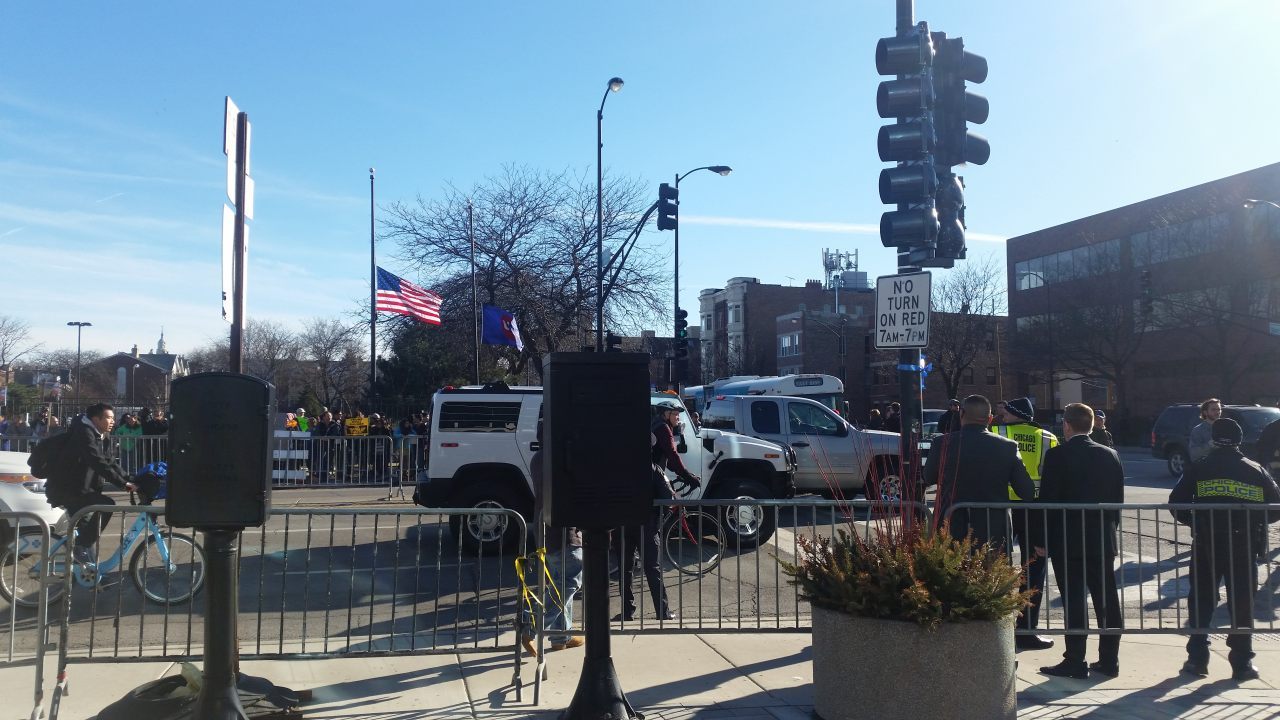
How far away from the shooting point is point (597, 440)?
4.82 meters

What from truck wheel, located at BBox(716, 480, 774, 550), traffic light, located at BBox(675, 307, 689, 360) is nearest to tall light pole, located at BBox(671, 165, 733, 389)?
traffic light, located at BBox(675, 307, 689, 360)

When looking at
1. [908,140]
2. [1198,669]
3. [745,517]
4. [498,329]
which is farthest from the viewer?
[498,329]

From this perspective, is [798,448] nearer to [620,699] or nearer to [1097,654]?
[1097,654]

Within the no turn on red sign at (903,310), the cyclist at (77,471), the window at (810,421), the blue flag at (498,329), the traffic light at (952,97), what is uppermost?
the traffic light at (952,97)

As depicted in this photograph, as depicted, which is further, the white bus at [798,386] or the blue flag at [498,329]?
the white bus at [798,386]

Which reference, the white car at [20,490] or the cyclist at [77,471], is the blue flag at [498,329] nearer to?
the white car at [20,490]

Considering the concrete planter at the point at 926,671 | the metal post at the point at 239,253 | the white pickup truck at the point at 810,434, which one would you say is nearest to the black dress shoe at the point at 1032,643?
the concrete planter at the point at 926,671

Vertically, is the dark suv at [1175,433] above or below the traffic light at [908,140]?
below

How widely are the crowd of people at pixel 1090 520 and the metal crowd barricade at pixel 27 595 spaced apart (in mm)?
5355

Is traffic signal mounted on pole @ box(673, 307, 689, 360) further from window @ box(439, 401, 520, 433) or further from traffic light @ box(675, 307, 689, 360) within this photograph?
window @ box(439, 401, 520, 433)

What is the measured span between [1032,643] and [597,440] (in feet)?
13.6

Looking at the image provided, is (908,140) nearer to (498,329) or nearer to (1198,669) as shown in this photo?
(1198,669)

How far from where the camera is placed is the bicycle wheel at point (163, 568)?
7.74 metres

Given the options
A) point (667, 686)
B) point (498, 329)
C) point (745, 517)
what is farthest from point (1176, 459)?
point (667, 686)
